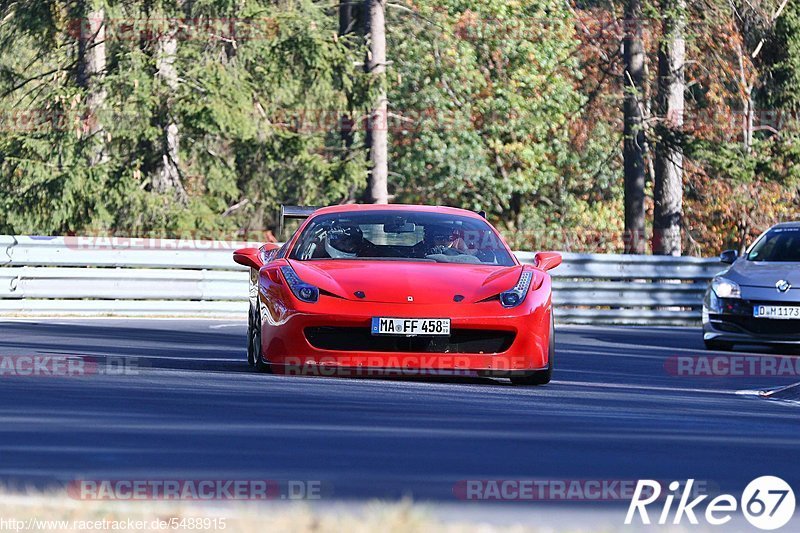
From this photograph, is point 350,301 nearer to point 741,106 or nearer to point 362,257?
point 362,257

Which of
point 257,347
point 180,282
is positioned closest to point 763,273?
point 257,347

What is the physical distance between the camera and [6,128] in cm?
3325

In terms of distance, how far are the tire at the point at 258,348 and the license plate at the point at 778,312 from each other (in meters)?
7.01

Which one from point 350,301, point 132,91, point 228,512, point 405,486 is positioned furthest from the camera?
point 132,91

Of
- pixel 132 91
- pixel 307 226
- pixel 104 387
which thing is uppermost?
pixel 132 91

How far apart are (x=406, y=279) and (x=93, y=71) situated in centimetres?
2299

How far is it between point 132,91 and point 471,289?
21336 millimetres

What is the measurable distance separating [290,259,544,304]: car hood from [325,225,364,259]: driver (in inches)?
13.4

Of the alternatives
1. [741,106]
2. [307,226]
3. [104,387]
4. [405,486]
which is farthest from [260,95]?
[405,486]

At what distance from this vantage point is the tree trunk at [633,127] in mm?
32844

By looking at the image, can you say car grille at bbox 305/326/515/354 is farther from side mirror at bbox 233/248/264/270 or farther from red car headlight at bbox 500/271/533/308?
side mirror at bbox 233/248/264/270

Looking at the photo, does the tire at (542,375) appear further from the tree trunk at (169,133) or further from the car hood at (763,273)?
the tree trunk at (169,133)

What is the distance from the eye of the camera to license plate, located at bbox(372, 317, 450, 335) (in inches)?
426

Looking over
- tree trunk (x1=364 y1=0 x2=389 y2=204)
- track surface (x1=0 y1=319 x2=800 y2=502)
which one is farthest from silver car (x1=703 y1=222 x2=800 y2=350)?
tree trunk (x1=364 y1=0 x2=389 y2=204)
